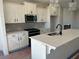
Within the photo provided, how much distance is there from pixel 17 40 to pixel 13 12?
4.51 feet

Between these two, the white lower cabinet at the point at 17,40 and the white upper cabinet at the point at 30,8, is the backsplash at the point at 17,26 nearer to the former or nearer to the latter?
the white lower cabinet at the point at 17,40

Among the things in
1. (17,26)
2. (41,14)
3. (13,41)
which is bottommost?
(13,41)

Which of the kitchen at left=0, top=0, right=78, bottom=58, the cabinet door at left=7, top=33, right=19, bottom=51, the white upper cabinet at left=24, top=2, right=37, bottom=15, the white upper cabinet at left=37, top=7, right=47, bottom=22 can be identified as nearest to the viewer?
the cabinet door at left=7, top=33, right=19, bottom=51

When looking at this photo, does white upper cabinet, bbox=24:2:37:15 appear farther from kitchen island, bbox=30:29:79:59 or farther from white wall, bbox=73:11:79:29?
white wall, bbox=73:11:79:29

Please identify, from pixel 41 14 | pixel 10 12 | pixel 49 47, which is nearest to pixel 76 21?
pixel 41 14

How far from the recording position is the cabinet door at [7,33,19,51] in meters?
3.67

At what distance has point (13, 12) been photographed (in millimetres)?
4000

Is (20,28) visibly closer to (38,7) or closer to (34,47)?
(38,7)

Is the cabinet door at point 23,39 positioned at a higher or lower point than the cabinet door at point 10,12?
lower

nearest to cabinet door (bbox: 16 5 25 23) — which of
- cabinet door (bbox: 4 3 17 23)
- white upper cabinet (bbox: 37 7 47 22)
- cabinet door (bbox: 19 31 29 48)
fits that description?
cabinet door (bbox: 4 3 17 23)

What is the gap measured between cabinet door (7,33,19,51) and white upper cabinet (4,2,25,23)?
0.72m

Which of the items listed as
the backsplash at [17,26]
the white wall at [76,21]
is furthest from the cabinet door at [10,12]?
the white wall at [76,21]

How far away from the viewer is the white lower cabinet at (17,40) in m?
3.70

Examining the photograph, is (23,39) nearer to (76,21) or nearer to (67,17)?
(67,17)
